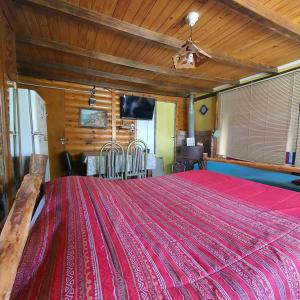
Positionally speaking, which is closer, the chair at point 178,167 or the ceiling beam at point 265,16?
the ceiling beam at point 265,16

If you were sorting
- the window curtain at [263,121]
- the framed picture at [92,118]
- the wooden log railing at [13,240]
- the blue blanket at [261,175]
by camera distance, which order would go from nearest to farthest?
the wooden log railing at [13,240], the blue blanket at [261,175], the window curtain at [263,121], the framed picture at [92,118]

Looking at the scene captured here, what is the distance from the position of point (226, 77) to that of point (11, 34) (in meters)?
3.54

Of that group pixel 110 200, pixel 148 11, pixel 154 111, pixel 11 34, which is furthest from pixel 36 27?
pixel 154 111

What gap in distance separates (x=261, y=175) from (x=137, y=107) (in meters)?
3.19

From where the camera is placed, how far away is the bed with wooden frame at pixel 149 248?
51cm

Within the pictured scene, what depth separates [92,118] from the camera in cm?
413

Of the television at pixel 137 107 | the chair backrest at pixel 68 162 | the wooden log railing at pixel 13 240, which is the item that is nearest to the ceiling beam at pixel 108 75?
the television at pixel 137 107

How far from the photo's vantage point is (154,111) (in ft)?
15.8

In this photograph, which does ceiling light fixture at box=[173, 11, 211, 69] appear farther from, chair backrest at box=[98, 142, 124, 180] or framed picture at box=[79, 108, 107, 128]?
framed picture at box=[79, 108, 107, 128]

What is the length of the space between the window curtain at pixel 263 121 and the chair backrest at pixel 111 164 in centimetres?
248

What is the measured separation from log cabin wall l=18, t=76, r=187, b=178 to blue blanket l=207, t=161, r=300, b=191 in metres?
2.79

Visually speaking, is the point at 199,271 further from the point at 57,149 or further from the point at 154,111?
the point at 154,111

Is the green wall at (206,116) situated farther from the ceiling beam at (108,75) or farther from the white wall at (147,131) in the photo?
the white wall at (147,131)

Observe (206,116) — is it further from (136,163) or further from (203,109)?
(136,163)
